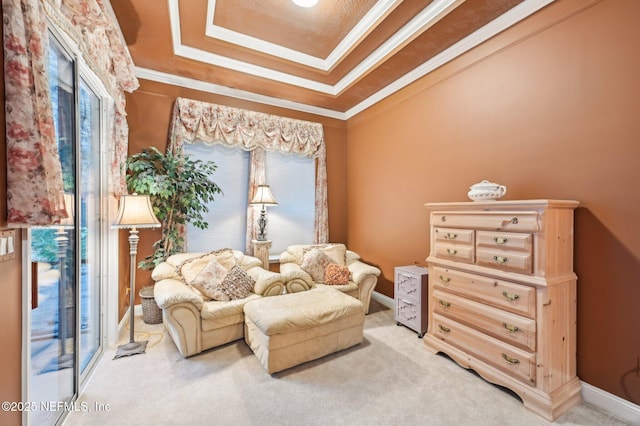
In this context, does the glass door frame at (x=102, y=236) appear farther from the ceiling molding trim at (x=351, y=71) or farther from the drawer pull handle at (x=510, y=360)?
the drawer pull handle at (x=510, y=360)

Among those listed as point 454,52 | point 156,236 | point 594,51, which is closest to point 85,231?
point 156,236

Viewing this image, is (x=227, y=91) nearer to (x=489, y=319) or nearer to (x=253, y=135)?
(x=253, y=135)

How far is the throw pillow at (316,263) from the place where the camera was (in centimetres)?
352

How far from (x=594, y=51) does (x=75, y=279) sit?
4107 millimetres

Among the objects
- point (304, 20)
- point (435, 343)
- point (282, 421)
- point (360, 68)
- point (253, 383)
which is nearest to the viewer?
point (282, 421)

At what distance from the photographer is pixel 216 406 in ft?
6.07

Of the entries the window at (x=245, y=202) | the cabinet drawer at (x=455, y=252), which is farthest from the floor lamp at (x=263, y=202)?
the cabinet drawer at (x=455, y=252)

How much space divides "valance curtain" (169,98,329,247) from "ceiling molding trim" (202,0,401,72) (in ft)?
3.12

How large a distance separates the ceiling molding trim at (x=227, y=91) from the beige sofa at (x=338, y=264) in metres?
2.33

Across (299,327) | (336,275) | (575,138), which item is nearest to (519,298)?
(575,138)

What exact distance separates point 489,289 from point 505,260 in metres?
0.27

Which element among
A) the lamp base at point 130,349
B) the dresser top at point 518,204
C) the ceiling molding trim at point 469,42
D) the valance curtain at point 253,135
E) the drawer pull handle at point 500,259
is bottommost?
the lamp base at point 130,349

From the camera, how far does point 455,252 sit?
92.7 inches

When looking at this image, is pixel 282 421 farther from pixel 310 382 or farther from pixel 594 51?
pixel 594 51
